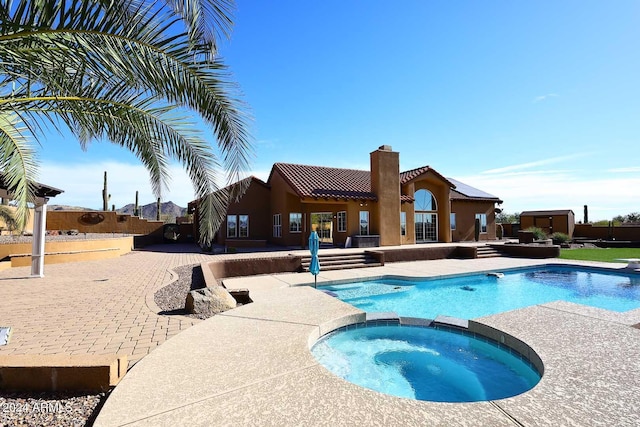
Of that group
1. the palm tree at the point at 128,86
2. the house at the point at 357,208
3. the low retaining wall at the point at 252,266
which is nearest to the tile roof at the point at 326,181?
the house at the point at 357,208

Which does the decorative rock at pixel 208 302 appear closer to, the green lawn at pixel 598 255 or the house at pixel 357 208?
the house at pixel 357 208

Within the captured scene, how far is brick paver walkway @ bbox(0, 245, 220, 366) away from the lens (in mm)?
4754

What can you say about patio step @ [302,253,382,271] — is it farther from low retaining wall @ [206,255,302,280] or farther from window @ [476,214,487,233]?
window @ [476,214,487,233]

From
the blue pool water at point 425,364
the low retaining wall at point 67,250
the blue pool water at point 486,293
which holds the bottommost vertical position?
the blue pool water at point 486,293

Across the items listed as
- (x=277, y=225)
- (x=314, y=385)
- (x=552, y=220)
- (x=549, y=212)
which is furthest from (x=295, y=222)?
Answer: (x=549, y=212)

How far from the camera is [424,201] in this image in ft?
78.1

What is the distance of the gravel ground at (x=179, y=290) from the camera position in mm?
6842

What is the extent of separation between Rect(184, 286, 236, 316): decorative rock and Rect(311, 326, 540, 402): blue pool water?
2.60 meters

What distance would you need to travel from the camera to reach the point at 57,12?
10.5 feet

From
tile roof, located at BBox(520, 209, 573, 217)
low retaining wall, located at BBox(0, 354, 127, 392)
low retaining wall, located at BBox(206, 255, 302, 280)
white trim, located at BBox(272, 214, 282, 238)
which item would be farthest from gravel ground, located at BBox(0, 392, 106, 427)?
tile roof, located at BBox(520, 209, 573, 217)

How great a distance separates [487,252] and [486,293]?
31.1 ft

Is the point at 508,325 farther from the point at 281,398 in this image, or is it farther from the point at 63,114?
the point at 63,114

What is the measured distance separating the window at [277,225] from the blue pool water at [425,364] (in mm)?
16252

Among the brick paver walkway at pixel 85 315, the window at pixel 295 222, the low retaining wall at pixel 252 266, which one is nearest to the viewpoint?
the brick paver walkway at pixel 85 315
